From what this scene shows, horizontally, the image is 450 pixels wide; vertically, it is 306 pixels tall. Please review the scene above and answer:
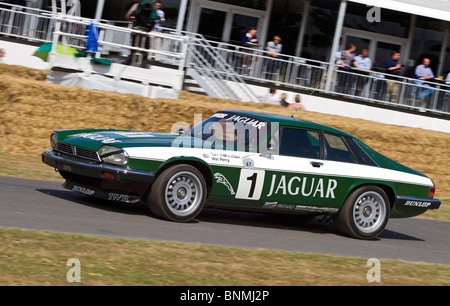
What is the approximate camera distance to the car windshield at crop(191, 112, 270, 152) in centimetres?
848

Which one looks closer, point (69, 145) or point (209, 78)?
point (69, 145)

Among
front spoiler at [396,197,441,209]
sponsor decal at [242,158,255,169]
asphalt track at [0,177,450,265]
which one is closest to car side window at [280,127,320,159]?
sponsor decal at [242,158,255,169]

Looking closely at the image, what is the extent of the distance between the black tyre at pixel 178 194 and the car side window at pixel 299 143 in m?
1.27

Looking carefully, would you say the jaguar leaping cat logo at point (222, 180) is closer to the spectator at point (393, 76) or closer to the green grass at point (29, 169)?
the green grass at point (29, 169)

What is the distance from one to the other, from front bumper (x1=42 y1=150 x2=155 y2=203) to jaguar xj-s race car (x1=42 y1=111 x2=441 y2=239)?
1 centimetres

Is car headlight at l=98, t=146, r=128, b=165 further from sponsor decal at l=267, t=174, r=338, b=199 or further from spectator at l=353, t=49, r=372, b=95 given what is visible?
spectator at l=353, t=49, r=372, b=95

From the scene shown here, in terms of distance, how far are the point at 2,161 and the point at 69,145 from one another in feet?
12.9

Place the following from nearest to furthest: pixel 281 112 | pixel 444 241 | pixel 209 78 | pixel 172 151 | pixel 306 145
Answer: pixel 172 151
pixel 306 145
pixel 444 241
pixel 281 112
pixel 209 78

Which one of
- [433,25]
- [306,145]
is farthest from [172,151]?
[433,25]

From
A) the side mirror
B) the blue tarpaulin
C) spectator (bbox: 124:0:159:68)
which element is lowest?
the side mirror

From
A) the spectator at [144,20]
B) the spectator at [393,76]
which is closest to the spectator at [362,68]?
the spectator at [393,76]

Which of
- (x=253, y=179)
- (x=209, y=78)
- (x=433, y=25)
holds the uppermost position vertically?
(x=433, y=25)

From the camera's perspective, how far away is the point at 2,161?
11.6 metres
